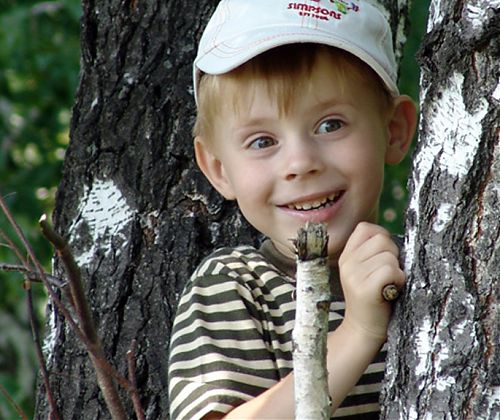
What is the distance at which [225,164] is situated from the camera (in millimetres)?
2836

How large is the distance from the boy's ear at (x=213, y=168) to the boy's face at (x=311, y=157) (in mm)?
133

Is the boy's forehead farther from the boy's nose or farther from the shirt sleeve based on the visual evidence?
the shirt sleeve

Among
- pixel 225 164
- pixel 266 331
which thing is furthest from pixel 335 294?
pixel 225 164

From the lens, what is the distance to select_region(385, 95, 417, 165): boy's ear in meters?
2.94

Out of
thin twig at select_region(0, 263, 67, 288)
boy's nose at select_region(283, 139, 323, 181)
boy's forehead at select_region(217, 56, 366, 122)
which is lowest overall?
thin twig at select_region(0, 263, 67, 288)

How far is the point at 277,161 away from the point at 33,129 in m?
5.30

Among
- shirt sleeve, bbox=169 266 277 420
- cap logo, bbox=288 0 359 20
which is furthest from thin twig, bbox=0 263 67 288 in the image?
cap logo, bbox=288 0 359 20

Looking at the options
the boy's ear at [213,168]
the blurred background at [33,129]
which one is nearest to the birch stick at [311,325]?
the boy's ear at [213,168]

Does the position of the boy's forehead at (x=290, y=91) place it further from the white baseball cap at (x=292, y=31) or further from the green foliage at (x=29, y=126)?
the green foliage at (x=29, y=126)

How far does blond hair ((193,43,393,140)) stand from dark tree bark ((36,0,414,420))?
579 mm

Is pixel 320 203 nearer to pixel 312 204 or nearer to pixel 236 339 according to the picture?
pixel 312 204

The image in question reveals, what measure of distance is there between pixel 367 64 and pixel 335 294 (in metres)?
0.50

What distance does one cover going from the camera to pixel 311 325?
185 cm

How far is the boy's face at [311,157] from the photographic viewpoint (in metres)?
2.65
